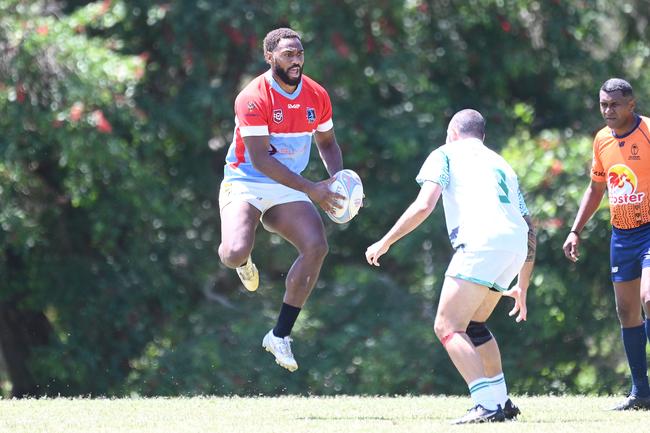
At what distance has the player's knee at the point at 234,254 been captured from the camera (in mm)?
8164

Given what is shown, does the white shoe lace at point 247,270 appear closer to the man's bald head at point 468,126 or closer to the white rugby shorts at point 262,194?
the white rugby shorts at point 262,194

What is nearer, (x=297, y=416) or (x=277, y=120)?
(x=297, y=416)

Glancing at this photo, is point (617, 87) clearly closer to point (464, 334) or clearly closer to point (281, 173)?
point (464, 334)

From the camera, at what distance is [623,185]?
26.6 ft

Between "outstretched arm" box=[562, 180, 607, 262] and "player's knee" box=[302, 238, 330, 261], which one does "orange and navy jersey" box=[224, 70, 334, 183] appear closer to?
"player's knee" box=[302, 238, 330, 261]

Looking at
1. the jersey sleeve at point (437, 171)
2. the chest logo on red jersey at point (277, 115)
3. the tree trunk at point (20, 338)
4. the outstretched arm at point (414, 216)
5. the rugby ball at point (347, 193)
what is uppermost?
the jersey sleeve at point (437, 171)

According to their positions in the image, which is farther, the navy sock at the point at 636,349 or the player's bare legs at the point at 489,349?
the navy sock at the point at 636,349

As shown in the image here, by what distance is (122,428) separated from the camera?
730 cm

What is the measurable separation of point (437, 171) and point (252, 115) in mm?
1470

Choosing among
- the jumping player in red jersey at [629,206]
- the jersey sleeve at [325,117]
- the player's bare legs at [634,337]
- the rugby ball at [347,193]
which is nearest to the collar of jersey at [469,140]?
the rugby ball at [347,193]

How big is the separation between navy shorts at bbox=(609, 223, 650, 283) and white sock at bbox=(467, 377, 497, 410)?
1527 mm

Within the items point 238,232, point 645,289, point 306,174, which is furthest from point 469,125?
point 306,174

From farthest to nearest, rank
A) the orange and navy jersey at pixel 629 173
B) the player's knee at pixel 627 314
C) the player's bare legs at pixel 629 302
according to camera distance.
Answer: the player's knee at pixel 627 314, the player's bare legs at pixel 629 302, the orange and navy jersey at pixel 629 173

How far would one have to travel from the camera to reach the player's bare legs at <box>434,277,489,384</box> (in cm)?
698
